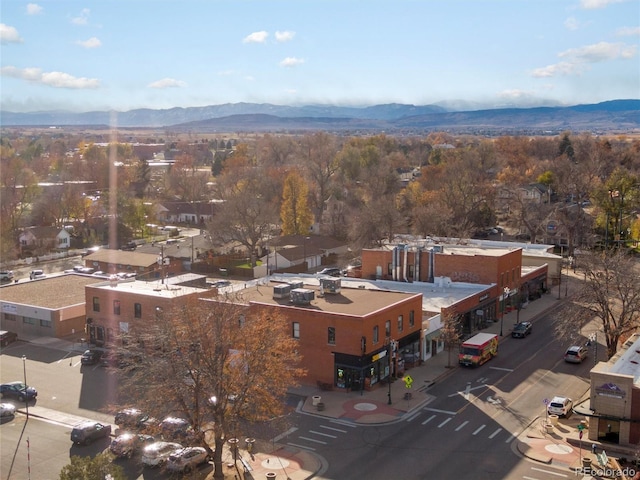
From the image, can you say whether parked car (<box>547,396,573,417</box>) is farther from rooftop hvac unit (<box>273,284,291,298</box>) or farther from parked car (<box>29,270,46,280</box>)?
parked car (<box>29,270,46,280</box>)

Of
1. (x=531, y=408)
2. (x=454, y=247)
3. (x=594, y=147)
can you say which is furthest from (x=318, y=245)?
(x=594, y=147)

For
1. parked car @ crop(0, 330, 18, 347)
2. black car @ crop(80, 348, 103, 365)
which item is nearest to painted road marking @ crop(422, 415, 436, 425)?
black car @ crop(80, 348, 103, 365)

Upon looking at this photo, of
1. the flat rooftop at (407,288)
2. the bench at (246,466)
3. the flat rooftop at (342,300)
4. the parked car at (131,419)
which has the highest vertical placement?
the flat rooftop at (342,300)

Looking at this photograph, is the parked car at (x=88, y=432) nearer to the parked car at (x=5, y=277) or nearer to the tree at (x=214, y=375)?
the tree at (x=214, y=375)

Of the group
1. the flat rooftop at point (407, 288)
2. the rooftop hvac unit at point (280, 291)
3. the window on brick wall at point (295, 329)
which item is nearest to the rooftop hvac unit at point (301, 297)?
the rooftop hvac unit at point (280, 291)

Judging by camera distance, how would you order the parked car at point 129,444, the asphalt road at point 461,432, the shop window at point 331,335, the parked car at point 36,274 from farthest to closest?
the parked car at point 36,274 → the shop window at point 331,335 → the parked car at point 129,444 → the asphalt road at point 461,432
